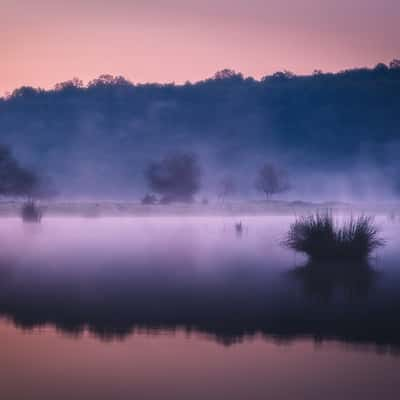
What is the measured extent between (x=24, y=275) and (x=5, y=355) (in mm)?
6923

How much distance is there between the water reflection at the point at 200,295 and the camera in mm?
9227

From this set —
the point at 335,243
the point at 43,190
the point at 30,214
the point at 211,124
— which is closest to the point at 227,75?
the point at 211,124

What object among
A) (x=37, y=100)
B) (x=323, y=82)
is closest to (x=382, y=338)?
(x=323, y=82)

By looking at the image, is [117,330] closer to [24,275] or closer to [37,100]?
[24,275]

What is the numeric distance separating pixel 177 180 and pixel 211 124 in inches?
2352

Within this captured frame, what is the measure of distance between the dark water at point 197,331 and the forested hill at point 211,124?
3887 inches

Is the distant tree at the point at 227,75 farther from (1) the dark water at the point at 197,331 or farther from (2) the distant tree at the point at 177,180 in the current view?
(1) the dark water at the point at 197,331

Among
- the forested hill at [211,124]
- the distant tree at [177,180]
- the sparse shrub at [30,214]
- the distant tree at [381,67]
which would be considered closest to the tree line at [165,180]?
the distant tree at [177,180]

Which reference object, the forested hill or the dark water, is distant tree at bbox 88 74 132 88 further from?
the dark water

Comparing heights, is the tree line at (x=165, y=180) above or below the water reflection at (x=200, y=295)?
above

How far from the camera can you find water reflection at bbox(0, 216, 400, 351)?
9.23m

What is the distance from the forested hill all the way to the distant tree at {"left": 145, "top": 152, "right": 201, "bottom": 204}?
1780 inches

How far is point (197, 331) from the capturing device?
9.02m

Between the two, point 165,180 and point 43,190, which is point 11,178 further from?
point 43,190
